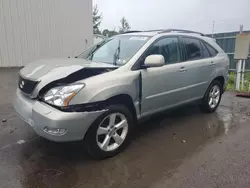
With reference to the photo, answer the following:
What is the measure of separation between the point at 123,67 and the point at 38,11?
8.48m

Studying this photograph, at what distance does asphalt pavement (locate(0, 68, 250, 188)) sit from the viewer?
96.4 inches

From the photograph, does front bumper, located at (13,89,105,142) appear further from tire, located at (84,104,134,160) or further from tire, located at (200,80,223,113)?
tire, located at (200,80,223,113)

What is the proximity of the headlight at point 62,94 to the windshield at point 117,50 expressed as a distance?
908 mm

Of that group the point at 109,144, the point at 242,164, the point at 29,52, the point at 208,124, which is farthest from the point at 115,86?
the point at 29,52

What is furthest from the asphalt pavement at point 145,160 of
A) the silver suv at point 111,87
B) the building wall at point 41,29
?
the building wall at point 41,29

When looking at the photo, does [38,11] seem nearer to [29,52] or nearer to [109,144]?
[29,52]

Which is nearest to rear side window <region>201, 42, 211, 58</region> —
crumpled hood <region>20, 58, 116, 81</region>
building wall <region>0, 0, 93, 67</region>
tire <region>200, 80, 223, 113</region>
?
tire <region>200, 80, 223, 113</region>

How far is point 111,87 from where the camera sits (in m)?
2.75

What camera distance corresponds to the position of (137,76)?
3078mm

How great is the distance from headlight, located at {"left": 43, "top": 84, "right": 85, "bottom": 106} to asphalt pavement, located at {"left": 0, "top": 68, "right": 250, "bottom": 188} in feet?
1.75

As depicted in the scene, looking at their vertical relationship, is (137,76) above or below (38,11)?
below

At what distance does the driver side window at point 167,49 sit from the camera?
11.4ft

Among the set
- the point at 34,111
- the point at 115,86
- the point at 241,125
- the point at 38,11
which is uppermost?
the point at 38,11

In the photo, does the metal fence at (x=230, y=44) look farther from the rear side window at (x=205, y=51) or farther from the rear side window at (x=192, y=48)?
the rear side window at (x=192, y=48)
